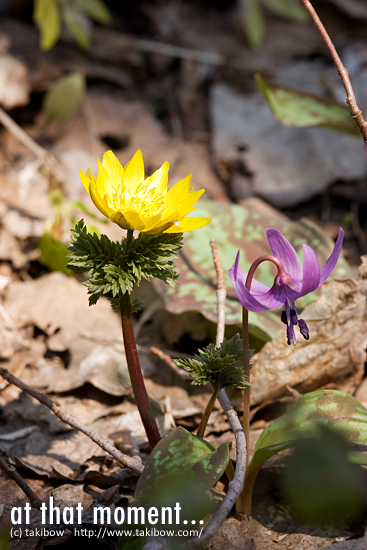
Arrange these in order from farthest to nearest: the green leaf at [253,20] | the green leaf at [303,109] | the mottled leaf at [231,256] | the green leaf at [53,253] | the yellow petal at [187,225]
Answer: the green leaf at [253,20] → the green leaf at [303,109] → the green leaf at [53,253] → the mottled leaf at [231,256] → the yellow petal at [187,225]

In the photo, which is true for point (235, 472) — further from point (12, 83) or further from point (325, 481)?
point (12, 83)

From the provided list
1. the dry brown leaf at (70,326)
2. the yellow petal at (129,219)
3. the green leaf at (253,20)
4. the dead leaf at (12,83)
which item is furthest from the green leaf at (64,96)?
the yellow petal at (129,219)

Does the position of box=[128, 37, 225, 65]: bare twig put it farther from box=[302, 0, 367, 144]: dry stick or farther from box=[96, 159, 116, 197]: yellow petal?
box=[96, 159, 116, 197]: yellow petal

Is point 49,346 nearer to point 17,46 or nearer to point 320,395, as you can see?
point 320,395

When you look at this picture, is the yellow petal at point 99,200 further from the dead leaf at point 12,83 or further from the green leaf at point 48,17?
the dead leaf at point 12,83

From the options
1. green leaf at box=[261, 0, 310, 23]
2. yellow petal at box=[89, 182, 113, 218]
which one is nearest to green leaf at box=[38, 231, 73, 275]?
yellow petal at box=[89, 182, 113, 218]

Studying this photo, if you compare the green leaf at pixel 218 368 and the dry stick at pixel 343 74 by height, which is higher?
the dry stick at pixel 343 74
